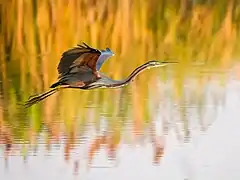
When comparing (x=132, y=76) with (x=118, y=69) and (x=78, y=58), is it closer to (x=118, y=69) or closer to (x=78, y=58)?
(x=118, y=69)

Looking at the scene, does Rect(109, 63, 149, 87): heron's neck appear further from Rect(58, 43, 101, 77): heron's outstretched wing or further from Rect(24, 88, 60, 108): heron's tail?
Rect(24, 88, 60, 108): heron's tail

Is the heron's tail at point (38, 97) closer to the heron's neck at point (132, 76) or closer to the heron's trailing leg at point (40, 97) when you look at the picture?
the heron's trailing leg at point (40, 97)

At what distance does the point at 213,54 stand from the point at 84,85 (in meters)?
0.44

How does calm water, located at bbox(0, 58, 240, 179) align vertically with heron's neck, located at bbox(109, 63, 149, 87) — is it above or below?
below

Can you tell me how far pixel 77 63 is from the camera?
1682 millimetres

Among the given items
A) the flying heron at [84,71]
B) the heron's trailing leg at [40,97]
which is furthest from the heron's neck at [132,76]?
the heron's trailing leg at [40,97]

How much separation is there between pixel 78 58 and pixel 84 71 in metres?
0.05

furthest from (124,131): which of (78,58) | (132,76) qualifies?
(78,58)

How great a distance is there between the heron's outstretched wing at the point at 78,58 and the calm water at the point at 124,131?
9 cm

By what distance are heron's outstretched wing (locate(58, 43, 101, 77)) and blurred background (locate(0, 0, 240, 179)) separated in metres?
0.03

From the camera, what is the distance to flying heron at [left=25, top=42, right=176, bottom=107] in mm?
1681

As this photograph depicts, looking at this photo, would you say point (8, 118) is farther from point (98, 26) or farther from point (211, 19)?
point (211, 19)

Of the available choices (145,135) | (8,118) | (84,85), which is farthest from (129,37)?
(8,118)

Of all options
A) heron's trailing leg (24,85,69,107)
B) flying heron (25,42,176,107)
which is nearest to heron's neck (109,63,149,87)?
flying heron (25,42,176,107)
